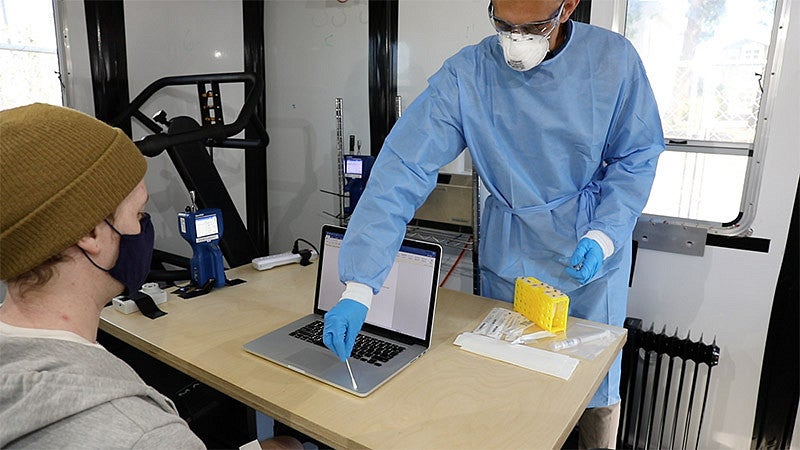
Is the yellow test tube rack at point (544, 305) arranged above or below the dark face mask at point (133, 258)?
A: below

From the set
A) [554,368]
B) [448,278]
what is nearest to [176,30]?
[448,278]

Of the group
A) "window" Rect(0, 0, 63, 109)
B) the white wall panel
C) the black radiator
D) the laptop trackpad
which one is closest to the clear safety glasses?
the laptop trackpad

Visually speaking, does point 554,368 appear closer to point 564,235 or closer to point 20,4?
point 564,235

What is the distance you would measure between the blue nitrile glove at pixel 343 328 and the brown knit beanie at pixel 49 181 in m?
0.53

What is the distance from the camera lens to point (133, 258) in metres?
0.88

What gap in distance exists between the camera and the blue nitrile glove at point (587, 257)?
1.34 metres

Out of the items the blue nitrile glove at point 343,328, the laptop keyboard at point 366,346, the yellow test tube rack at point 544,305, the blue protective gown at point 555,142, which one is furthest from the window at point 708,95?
the blue nitrile glove at point 343,328

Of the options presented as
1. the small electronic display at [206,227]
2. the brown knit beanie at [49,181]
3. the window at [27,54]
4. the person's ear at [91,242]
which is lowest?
the small electronic display at [206,227]

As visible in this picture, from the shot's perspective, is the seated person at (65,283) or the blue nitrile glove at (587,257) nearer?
the seated person at (65,283)

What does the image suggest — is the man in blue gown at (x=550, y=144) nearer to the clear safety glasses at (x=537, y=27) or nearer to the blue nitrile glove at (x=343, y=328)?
the clear safety glasses at (x=537, y=27)

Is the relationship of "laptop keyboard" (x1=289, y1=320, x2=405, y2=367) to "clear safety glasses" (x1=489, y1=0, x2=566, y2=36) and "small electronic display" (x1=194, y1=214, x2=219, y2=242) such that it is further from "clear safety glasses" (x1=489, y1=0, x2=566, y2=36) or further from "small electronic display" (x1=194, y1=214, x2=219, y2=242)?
"clear safety glasses" (x1=489, y1=0, x2=566, y2=36)

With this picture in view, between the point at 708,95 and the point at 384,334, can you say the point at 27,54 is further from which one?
the point at 708,95

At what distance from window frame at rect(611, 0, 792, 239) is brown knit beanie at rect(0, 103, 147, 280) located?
1.87 m

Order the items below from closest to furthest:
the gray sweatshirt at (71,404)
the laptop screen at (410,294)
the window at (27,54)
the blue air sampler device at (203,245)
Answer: the gray sweatshirt at (71,404)
the laptop screen at (410,294)
the blue air sampler device at (203,245)
the window at (27,54)
